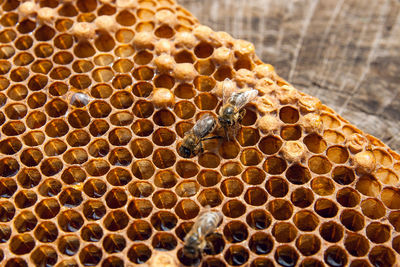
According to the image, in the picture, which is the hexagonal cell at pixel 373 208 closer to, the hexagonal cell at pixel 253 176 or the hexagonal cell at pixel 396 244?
the hexagonal cell at pixel 396 244

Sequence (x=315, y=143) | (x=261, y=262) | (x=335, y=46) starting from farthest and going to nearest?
(x=335, y=46), (x=315, y=143), (x=261, y=262)

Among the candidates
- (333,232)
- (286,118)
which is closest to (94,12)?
(286,118)

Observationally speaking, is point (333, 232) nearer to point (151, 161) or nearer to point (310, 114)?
point (310, 114)

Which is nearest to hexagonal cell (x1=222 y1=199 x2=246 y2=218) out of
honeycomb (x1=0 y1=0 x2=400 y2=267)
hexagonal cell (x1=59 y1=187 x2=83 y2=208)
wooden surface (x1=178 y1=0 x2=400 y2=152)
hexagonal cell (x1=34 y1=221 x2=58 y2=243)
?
honeycomb (x1=0 y1=0 x2=400 y2=267)

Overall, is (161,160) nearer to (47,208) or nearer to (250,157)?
(250,157)

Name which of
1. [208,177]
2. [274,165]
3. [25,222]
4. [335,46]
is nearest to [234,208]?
[208,177]

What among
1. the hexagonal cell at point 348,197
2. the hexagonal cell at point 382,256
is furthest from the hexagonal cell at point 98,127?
the hexagonal cell at point 382,256
